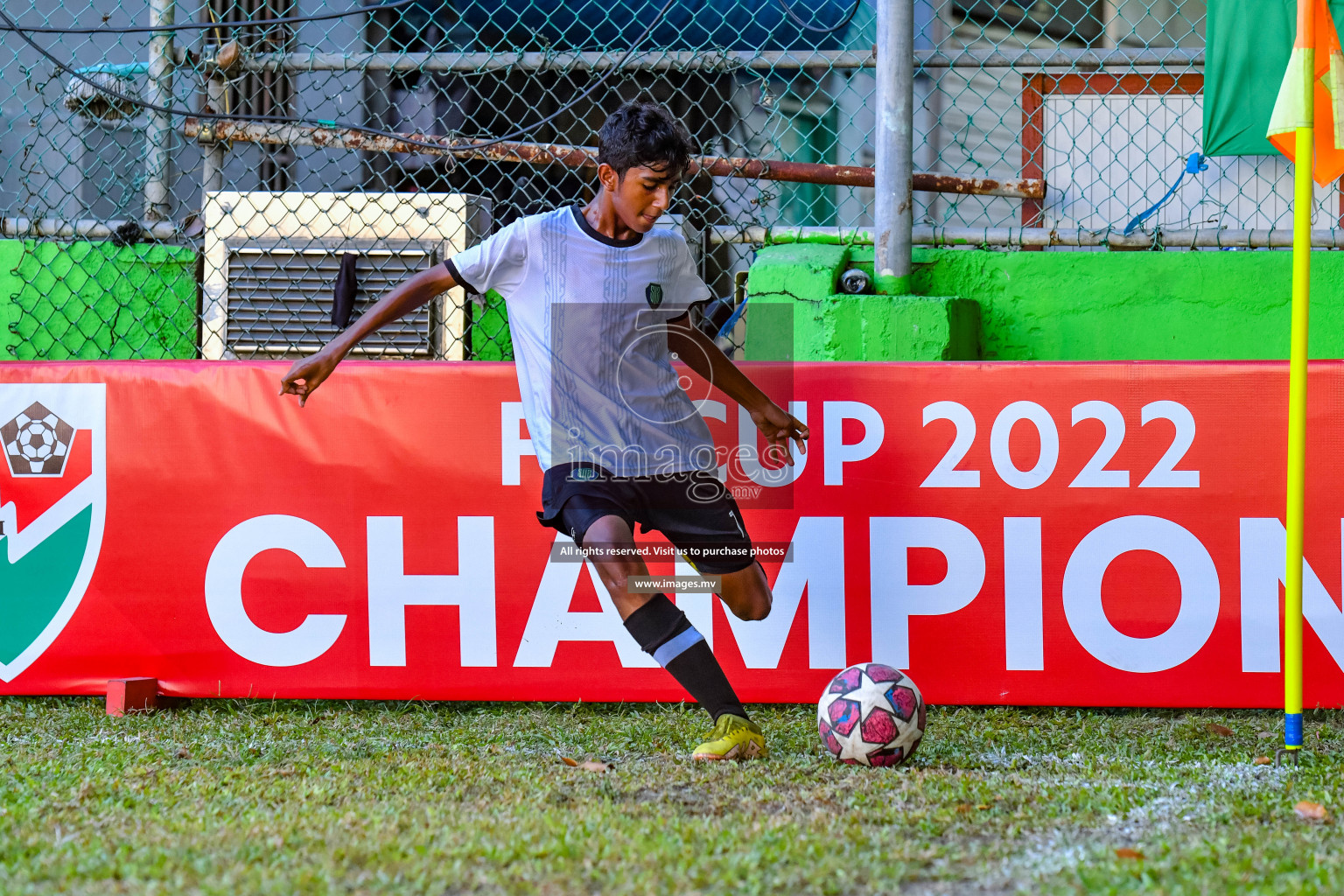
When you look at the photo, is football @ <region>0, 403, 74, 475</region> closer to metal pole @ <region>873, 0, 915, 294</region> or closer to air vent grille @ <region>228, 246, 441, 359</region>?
air vent grille @ <region>228, 246, 441, 359</region>

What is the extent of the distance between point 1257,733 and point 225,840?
2822 millimetres

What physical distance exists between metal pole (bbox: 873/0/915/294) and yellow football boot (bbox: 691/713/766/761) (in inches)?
74.7

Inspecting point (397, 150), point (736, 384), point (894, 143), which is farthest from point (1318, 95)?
point (397, 150)

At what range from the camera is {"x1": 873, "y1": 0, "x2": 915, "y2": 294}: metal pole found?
436cm

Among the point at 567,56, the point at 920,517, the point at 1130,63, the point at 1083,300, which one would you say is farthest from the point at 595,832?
the point at 1130,63

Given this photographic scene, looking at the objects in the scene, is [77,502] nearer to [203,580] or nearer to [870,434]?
[203,580]

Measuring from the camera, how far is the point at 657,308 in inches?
138

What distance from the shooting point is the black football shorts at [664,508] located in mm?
3336

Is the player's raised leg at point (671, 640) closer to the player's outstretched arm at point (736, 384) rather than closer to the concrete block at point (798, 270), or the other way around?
the player's outstretched arm at point (736, 384)

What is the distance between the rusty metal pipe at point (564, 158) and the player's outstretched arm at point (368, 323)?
5.05 feet

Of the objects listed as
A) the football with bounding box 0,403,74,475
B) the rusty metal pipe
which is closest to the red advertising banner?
the football with bounding box 0,403,74,475

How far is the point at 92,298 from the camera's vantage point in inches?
204


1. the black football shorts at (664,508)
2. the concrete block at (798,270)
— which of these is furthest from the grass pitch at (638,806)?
the concrete block at (798,270)

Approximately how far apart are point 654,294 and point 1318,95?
1.88 m
